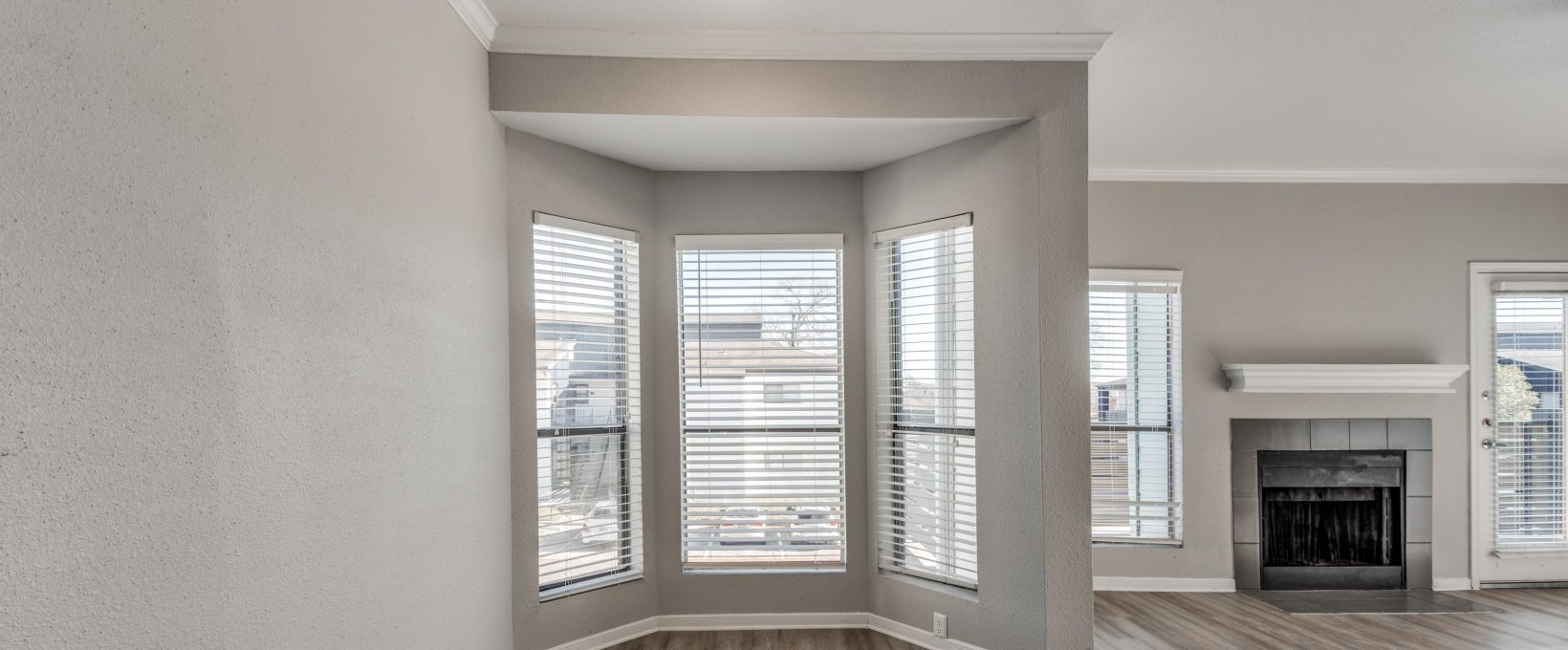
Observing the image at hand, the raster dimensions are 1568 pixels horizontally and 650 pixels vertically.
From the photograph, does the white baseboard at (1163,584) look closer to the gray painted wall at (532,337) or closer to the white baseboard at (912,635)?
the white baseboard at (912,635)

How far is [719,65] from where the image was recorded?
10.7 feet

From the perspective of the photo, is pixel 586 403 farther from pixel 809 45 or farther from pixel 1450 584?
pixel 1450 584

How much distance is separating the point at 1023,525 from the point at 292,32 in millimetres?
3020

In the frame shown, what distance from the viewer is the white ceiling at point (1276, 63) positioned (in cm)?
293

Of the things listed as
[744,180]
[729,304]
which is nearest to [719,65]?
[744,180]

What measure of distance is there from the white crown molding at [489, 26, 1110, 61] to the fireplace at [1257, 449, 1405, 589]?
3.32m

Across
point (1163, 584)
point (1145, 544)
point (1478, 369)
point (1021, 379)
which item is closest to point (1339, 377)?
point (1478, 369)

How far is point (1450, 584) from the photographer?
206 inches

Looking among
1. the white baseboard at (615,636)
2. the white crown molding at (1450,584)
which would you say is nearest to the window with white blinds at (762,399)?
the white baseboard at (615,636)

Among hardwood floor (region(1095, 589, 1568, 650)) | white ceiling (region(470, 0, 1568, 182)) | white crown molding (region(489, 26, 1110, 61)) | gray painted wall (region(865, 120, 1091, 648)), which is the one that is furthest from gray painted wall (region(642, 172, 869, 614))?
hardwood floor (region(1095, 589, 1568, 650))

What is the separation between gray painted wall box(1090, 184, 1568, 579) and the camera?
514 centimetres

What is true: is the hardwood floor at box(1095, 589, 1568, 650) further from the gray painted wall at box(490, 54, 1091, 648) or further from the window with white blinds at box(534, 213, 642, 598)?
the window with white blinds at box(534, 213, 642, 598)

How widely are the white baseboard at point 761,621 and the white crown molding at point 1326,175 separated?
307cm

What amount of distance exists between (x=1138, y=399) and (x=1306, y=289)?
1.30 metres
